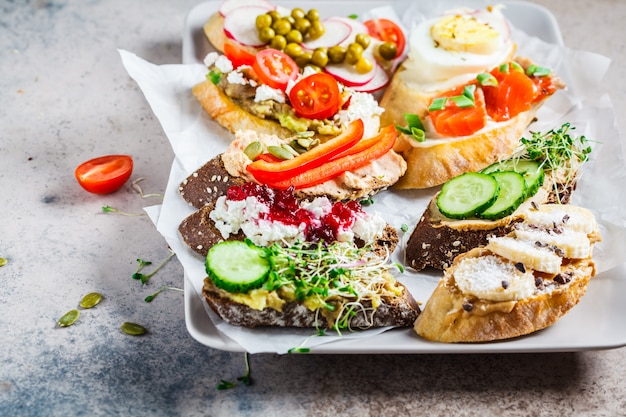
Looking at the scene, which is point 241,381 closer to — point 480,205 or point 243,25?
point 480,205

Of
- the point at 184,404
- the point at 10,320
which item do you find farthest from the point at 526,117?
the point at 10,320

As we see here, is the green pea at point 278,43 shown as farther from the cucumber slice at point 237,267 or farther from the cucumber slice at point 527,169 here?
the cucumber slice at point 237,267

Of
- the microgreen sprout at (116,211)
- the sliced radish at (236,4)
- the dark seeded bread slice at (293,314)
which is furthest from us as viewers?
the sliced radish at (236,4)

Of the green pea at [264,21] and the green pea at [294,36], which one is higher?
the green pea at [264,21]

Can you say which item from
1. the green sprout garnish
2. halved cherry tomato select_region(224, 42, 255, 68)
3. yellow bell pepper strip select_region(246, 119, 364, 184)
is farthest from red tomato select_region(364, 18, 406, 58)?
yellow bell pepper strip select_region(246, 119, 364, 184)

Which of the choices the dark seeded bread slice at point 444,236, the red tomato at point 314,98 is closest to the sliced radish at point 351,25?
the red tomato at point 314,98

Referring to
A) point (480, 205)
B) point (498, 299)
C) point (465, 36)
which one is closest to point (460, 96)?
point (465, 36)

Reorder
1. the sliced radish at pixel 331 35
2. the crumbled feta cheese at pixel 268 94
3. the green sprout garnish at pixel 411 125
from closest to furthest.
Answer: the crumbled feta cheese at pixel 268 94 < the green sprout garnish at pixel 411 125 < the sliced radish at pixel 331 35
